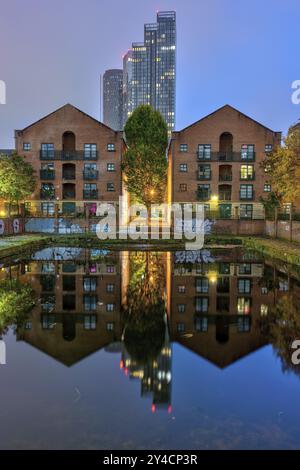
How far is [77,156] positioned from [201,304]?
144ft

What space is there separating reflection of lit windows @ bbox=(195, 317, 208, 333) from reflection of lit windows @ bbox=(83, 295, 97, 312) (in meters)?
3.12

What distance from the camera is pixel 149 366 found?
731cm

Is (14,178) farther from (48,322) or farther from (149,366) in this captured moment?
(149,366)

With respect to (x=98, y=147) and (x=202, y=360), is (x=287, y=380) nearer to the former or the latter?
(x=202, y=360)

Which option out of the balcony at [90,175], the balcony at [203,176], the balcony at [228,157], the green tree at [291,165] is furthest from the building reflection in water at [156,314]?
the balcony at [228,157]

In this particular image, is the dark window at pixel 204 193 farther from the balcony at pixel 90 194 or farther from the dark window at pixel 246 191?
Result: the balcony at pixel 90 194

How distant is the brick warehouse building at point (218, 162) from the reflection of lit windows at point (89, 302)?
39530 mm

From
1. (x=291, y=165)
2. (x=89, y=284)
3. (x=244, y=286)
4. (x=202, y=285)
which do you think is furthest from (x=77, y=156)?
(x=244, y=286)

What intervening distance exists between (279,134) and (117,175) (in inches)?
869

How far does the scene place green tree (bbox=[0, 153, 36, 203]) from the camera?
37.1 meters


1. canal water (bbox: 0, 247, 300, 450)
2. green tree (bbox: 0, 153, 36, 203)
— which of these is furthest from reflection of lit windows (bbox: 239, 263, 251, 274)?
green tree (bbox: 0, 153, 36, 203)

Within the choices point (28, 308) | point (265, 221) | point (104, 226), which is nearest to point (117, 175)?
point (104, 226)

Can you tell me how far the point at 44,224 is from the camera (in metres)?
43.5

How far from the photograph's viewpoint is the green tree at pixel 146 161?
49.9 meters
